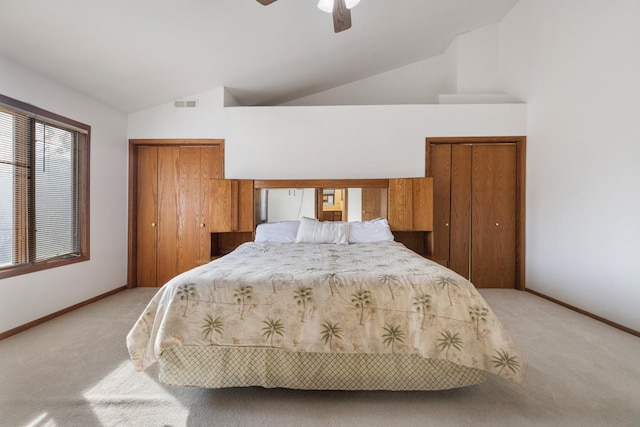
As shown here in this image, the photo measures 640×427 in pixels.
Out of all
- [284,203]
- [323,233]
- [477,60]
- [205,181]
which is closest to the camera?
[323,233]

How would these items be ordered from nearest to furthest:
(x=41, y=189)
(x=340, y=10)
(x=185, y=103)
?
(x=340, y=10) → (x=41, y=189) → (x=185, y=103)

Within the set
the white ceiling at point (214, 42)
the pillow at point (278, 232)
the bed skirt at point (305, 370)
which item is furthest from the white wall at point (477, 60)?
the bed skirt at point (305, 370)

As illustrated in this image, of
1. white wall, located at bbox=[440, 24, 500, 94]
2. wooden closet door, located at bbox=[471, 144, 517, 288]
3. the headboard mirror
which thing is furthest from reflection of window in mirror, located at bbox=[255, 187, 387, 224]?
white wall, located at bbox=[440, 24, 500, 94]

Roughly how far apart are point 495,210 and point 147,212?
4.70 metres

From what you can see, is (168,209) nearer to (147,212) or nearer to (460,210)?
(147,212)

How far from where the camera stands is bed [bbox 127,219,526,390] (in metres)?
1.44

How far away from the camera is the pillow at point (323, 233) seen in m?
2.99

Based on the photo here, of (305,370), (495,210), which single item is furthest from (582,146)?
(305,370)

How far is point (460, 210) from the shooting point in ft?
12.1

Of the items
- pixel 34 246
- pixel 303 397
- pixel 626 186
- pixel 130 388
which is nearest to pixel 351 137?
pixel 626 186

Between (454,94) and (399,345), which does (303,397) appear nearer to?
(399,345)

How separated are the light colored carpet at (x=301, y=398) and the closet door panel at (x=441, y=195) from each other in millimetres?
1695

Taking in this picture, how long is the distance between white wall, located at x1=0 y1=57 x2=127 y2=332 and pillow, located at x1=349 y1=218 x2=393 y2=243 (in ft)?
9.75

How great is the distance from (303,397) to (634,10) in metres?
3.99
